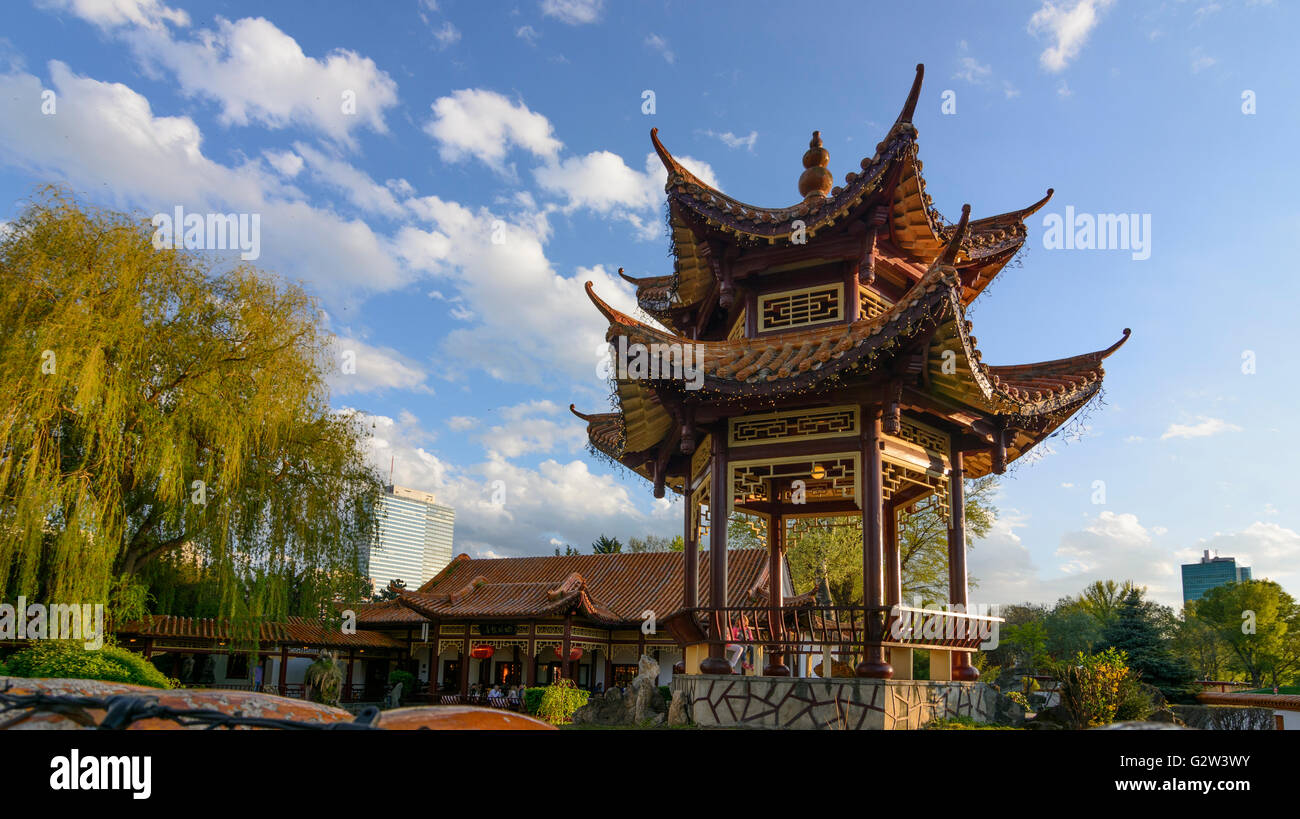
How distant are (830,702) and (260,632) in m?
12.8

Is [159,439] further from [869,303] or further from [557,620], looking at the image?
[557,620]

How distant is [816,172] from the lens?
11953mm

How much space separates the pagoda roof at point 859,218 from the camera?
10.3m

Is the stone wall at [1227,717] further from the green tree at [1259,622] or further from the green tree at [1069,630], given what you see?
the green tree at [1069,630]

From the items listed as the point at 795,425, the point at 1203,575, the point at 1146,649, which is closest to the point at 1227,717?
the point at 1146,649

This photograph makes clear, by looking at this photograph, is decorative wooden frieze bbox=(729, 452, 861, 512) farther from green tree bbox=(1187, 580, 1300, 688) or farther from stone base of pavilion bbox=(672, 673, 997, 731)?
green tree bbox=(1187, 580, 1300, 688)

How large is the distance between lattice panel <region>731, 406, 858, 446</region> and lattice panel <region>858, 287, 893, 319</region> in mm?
1789

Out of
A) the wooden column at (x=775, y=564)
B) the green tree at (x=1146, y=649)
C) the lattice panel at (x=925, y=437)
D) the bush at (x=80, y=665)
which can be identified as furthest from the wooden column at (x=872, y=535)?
the green tree at (x=1146, y=649)

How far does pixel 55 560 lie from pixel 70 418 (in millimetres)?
2344

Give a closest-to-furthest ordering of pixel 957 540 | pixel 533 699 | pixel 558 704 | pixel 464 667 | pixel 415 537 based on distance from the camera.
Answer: pixel 957 540 < pixel 558 704 < pixel 533 699 < pixel 464 667 < pixel 415 537
